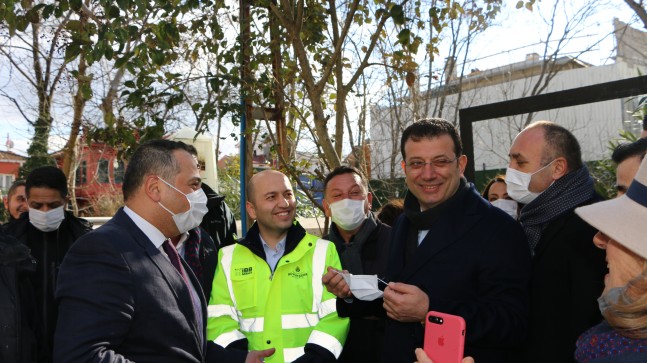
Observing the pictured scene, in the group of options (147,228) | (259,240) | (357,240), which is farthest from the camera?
(357,240)

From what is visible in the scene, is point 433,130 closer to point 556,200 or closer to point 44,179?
point 556,200

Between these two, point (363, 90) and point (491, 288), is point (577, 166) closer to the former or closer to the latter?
point (491, 288)

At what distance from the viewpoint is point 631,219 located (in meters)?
1.41

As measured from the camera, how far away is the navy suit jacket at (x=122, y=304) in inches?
86.4

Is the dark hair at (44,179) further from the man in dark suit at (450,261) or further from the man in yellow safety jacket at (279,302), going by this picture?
the man in dark suit at (450,261)

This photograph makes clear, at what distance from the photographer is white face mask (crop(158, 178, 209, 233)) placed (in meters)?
2.89

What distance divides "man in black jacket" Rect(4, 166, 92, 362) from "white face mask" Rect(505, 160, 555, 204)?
3.26 metres

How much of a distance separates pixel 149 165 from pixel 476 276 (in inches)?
65.1

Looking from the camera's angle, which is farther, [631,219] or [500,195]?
[500,195]

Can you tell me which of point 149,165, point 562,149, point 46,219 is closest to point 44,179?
point 46,219

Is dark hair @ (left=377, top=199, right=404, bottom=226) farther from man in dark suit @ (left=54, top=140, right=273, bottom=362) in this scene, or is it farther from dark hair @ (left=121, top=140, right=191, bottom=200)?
dark hair @ (left=121, top=140, right=191, bottom=200)

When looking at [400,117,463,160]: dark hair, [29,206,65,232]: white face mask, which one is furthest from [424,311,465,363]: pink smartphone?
[29,206,65,232]: white face mask

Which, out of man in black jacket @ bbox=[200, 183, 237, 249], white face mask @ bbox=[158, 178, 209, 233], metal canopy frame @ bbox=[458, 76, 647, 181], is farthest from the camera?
man in black jacket @ bbox=[200, 183, 237, 249]

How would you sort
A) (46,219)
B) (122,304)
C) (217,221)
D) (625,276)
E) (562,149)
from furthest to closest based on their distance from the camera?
(217,221) → (46,219) → (562,149) → (122,304) → (625,276)
